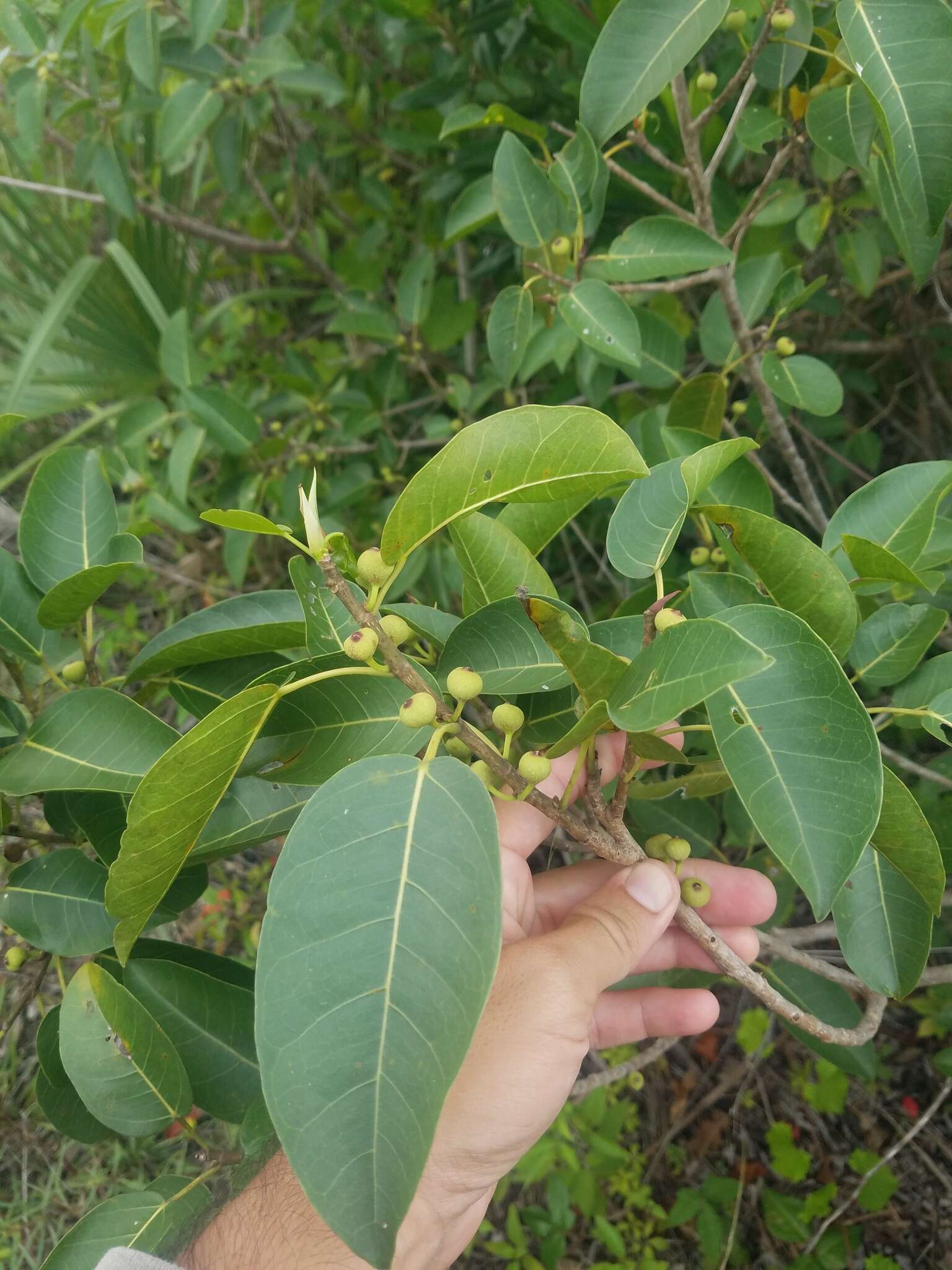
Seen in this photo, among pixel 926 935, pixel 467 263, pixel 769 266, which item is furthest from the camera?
pixel 467 263

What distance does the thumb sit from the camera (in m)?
0.92

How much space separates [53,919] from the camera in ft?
3.18

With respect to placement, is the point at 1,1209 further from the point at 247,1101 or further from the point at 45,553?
the point at 45,553

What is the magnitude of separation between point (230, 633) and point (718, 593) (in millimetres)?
488

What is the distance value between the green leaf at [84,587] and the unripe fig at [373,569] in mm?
338

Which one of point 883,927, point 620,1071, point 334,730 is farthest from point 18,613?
point 620,1071

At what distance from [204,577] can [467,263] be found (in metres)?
1.56

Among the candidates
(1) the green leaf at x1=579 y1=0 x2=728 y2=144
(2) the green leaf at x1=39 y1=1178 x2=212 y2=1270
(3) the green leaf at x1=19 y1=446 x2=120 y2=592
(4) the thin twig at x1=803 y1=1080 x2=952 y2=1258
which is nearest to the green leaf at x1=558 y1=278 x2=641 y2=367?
(1) the green leaf at x1=579 y1=0 x2=728 y2=144

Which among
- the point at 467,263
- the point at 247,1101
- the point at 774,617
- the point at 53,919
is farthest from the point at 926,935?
the point at 467,263

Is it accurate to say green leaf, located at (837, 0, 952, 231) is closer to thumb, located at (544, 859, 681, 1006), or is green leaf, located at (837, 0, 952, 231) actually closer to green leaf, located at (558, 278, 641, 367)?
green leaf, located at (558, 278, 641, 367)

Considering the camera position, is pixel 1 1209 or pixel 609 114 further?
pixel 1 1209

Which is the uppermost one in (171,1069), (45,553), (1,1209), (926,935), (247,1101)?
(45,553)

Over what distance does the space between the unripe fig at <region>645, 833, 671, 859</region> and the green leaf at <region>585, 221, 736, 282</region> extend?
837 mm

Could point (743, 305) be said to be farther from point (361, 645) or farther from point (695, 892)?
point (361, 645)
